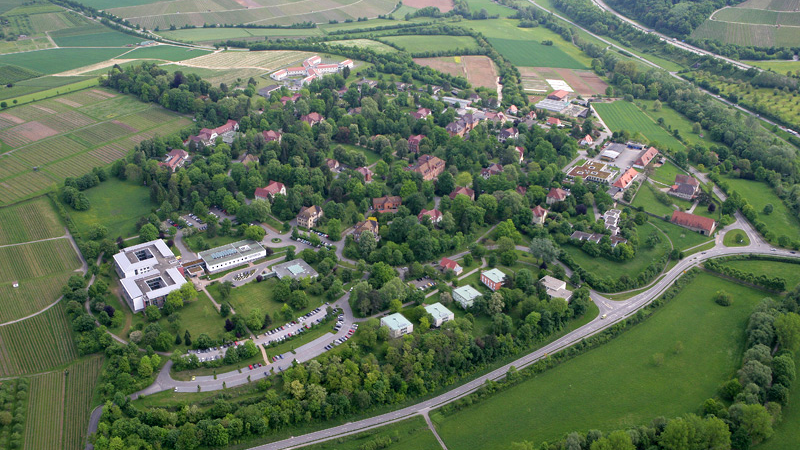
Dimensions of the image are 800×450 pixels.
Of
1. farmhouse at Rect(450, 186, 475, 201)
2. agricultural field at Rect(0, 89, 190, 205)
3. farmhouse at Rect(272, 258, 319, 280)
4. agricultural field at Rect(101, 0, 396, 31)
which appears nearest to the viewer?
farmhouse at Rect(272, 258, 319, 280)

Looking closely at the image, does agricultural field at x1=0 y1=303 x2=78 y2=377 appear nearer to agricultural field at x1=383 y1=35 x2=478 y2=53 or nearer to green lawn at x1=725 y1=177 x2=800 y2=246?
green lawn at x1=725 y1=177 x2=800 y2=246

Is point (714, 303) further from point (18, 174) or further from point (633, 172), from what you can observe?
point (18, 174)

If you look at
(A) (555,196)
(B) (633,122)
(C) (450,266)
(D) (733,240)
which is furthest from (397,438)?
(B) (633,122)

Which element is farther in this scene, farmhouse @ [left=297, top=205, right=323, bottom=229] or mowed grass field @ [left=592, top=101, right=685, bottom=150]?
mowed grass field @ [left=592, top=101, right=685, bottom=150]

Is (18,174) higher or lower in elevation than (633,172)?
higher

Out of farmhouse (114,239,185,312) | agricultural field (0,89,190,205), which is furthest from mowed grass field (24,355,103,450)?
agricultural field (0,89,190,205)

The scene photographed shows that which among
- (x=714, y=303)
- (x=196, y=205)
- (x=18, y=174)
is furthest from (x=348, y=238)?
(x=18, y=174)
